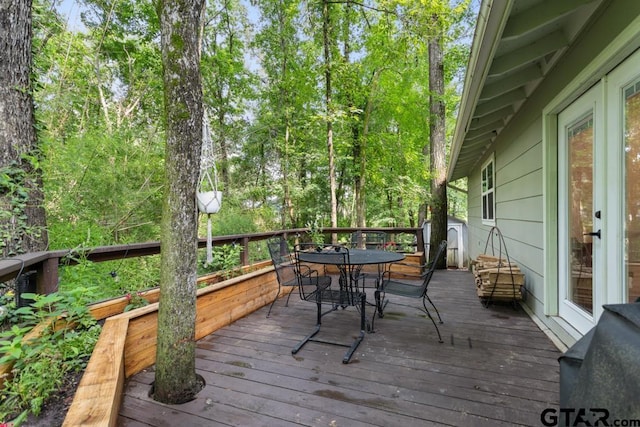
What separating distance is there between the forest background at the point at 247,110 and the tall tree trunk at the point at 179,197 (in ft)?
3.25

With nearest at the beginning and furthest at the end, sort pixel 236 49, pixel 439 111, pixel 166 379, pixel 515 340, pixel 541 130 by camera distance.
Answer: pixel 166 379 < pixel 515 340 < pixel 541 130 < pixel 439 111 < pixel 236 49

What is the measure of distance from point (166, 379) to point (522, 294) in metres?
3.77

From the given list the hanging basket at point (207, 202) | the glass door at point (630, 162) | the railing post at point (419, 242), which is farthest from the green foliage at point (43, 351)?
the railing post at point (419, 242)

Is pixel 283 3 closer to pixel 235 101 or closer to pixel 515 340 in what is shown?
pixel 235 101

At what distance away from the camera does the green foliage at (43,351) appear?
1.35 metres

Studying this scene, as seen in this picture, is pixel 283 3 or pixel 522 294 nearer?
pixel 522 294

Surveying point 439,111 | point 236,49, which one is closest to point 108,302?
point 439,111

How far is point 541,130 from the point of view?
119 inches

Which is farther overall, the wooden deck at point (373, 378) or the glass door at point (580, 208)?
the glass door at point (580, 208)

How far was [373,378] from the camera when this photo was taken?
2121 millimetres

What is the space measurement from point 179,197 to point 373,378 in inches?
66.6

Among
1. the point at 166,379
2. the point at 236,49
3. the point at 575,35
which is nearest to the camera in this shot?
the point at 166,379

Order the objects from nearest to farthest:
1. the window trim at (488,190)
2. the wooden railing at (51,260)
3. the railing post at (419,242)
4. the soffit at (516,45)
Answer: the wooden railing at (51,260)
the soffit at (516,45)
the window trim at (488,190)
the railing post at (419,242)

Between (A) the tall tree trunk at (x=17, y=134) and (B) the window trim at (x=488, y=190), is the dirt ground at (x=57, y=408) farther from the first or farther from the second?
(B) the window trim at (x=488, y=190)
